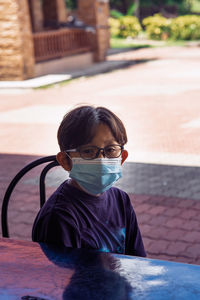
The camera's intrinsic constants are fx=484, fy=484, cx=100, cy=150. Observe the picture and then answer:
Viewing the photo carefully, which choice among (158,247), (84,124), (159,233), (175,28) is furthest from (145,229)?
(175,28)

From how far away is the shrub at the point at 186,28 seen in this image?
101 feet

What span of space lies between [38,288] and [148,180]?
432 centimetres

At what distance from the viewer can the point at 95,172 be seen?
1.80 m

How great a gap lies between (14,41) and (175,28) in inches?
737

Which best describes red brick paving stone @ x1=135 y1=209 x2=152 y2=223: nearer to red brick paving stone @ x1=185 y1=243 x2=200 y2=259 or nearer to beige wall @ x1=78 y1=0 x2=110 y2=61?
red brick paving stone @ x1=185 y1=243 x2=200 y2=259

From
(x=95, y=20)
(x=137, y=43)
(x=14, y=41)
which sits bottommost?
(x=137, y=43)

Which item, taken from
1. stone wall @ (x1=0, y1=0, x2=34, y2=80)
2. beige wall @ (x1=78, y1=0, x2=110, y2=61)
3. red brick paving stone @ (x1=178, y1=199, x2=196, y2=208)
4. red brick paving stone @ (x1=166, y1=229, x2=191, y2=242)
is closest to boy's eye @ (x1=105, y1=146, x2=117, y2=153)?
red brick paving stone @ (x1=166, y1=229, x2=191, y2=242)

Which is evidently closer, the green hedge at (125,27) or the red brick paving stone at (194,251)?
the red brick paving stone at (194,251)

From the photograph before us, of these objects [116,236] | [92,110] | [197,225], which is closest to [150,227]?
[197,225]

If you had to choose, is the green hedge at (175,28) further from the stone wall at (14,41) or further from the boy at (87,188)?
the boy at (87,188)

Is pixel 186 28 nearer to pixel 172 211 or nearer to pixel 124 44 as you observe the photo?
pixel 124 44

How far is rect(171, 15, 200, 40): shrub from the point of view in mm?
30688

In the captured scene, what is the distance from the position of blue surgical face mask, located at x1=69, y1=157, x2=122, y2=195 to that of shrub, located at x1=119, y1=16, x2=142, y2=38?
30.9 meters

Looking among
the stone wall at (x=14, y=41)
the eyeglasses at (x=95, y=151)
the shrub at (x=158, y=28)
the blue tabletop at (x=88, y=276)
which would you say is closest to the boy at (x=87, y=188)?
the eyeglasses at (x=95, y=151)
